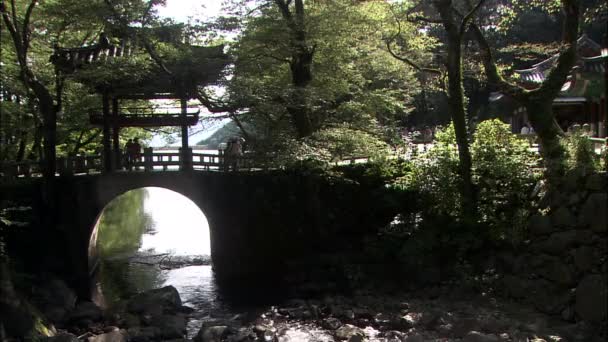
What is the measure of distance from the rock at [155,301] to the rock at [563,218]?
35.5ft

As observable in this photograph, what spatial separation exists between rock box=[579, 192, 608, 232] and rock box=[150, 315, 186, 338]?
10.4m

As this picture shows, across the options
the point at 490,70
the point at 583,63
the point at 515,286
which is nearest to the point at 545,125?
the point at 490,70

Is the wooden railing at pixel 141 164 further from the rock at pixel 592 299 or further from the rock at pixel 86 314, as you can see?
the rock at pixel 592 299

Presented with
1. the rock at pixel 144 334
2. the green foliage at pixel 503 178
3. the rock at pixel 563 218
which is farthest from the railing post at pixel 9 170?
the rock at pixel 563 218

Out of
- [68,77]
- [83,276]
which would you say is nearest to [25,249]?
[83,276]

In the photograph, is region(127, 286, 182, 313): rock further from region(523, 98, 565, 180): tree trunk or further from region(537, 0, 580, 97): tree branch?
region(537, 0, 580, 97): tree branch

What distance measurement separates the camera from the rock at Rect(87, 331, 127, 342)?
1147 centimetres

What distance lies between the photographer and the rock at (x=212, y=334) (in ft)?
38.8

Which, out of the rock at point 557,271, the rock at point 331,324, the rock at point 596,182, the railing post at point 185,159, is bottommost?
the rock at point 331,324

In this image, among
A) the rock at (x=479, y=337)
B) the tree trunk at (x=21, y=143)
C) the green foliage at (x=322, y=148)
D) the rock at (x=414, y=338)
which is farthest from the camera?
the tree trunk at (x=21, y=143)

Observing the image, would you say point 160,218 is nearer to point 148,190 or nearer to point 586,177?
point 148,190

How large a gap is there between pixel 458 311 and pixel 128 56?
44.5 feet

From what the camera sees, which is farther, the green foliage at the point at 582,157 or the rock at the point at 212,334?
the rock at the point at 212,334

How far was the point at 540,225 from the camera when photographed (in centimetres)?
1249
